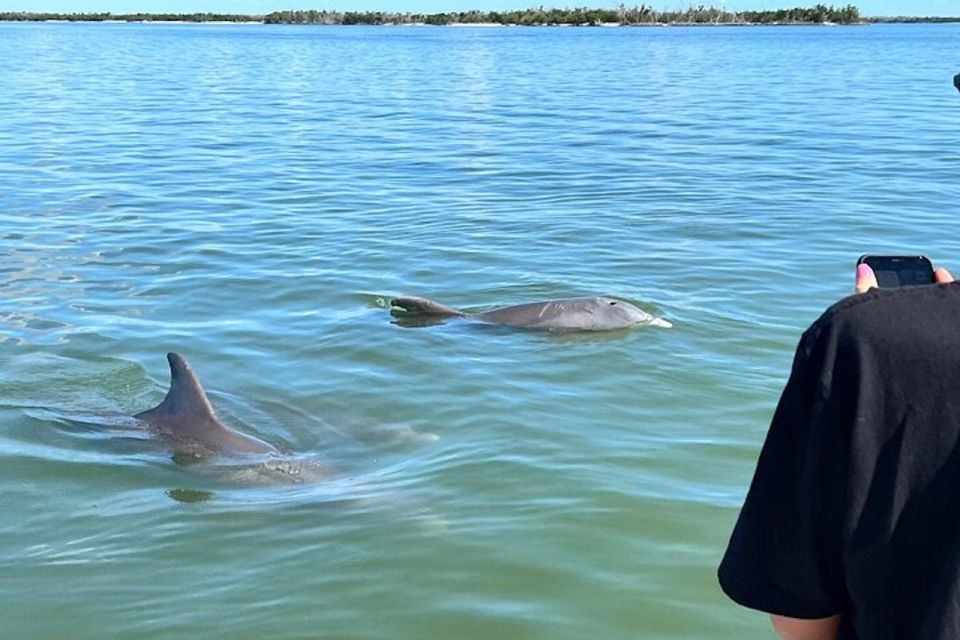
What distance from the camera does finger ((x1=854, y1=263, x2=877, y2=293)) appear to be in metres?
1.93

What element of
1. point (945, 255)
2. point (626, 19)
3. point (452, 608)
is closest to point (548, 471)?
point (452, 608)

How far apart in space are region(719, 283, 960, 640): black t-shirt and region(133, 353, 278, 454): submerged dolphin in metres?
5.31

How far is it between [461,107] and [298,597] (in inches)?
1081

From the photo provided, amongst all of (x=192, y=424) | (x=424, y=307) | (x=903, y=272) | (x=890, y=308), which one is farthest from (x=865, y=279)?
(x=424, y=307)

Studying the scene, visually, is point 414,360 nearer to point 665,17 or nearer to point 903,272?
point 903,272

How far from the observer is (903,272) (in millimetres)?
1945

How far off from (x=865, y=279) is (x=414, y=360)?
7152mm

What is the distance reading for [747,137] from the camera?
23.5 metres

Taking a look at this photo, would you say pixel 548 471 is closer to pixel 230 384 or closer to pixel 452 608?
pixel 452 608

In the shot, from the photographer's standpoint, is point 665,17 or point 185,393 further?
point 665,17

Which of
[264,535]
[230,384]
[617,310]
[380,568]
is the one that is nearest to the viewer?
[380,568]

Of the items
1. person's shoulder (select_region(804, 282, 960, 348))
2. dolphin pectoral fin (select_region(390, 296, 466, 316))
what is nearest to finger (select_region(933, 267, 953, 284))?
person's shoulder (select_region(804, 282, 960, 348))

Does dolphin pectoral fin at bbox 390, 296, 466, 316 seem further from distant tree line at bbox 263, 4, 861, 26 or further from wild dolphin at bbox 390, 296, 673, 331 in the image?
distant tree line at bbox 263, 4, 861, 26

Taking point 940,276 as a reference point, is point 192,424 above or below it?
below
